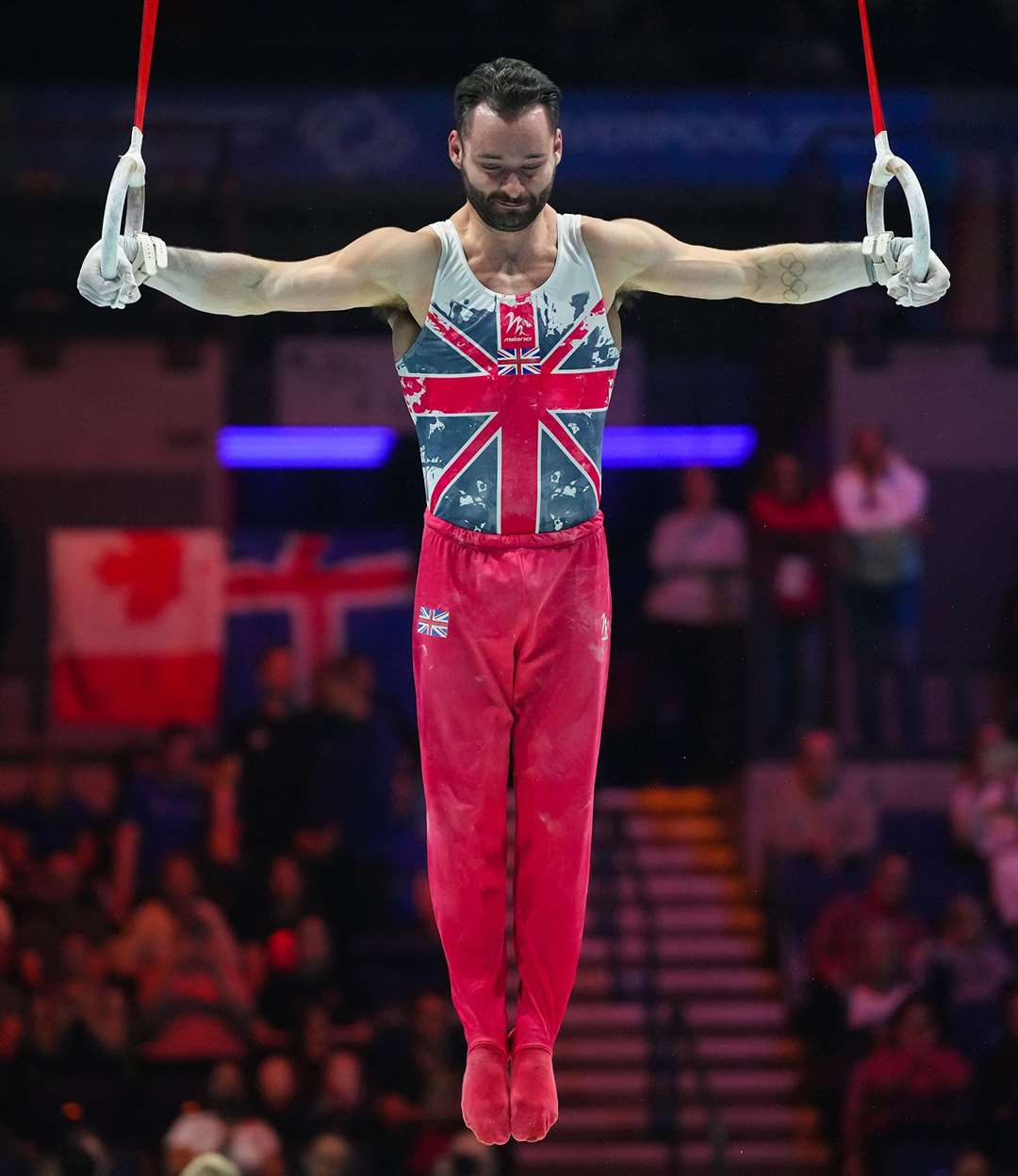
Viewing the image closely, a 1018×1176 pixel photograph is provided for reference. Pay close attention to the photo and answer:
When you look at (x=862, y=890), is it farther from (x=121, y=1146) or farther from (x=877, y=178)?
(x=877, y=178)

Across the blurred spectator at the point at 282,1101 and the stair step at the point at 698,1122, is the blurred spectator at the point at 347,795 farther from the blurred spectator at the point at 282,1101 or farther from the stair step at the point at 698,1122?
the stair step at the point at 698,1122

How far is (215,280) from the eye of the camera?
14.2 feet

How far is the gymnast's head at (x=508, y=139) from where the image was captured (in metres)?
4.24

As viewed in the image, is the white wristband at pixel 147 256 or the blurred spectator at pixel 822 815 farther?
the blurred spectator at pixel 822 815

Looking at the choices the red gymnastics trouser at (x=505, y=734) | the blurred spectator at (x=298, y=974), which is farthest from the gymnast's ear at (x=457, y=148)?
the blurred spectator at (x=298, y=974)

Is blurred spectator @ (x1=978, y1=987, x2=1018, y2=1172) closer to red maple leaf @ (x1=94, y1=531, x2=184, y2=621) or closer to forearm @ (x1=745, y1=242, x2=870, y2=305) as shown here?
red maple leaf @ (x1=94, y1=531, x2=184, y2=621)

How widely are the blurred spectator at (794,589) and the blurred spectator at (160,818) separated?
9.79ft

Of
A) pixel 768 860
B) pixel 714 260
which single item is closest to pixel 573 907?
pixel 714 260

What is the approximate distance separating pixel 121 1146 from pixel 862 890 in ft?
12.1

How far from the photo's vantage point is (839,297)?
10.7 metres

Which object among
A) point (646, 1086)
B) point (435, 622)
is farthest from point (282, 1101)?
point (435, 622)

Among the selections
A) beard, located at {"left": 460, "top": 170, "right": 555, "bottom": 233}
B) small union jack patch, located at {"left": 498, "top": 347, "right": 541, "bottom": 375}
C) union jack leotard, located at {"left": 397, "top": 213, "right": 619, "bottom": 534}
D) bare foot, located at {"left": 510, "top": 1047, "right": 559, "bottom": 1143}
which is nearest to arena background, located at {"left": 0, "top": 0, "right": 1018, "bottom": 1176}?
bare foot, located at {"left": 510, "top": 1047, "right": 559, "bottom": 1143}

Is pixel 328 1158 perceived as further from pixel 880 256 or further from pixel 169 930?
pixel 880 256

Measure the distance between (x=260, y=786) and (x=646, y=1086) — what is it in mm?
2448
